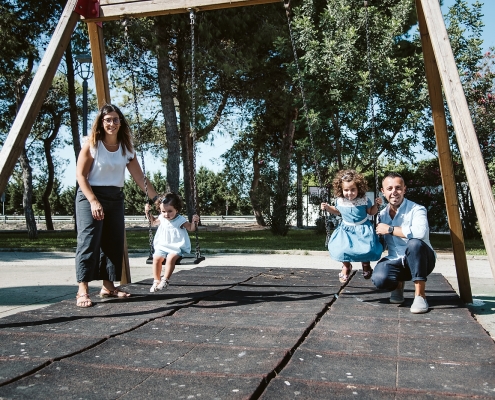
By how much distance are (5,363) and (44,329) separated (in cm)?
82

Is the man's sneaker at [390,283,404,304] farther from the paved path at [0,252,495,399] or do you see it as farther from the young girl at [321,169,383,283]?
the young girl at [321,169,383,283]

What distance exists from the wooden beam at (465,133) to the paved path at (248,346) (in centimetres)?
69

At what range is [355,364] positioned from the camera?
2.71m

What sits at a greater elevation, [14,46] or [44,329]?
[14,46]

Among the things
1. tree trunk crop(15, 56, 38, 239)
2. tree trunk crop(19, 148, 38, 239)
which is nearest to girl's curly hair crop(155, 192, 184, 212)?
tree trunk crop(19, 148, 38, 239)

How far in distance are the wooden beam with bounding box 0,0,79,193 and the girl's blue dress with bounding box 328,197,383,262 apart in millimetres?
2647

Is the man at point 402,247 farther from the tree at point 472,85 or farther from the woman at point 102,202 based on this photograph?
the tree at point 472,85

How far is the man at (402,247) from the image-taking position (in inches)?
163

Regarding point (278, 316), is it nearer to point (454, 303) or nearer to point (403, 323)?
point (403, 323)

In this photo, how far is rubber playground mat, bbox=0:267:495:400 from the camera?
2.34m

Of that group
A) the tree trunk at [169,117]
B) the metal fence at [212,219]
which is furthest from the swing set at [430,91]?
the metal fence at [212,219]

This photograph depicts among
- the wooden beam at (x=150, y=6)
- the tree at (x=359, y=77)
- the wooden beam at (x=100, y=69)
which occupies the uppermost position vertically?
the tree at (x=359, y=77)

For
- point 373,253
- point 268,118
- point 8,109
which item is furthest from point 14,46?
point 373,253

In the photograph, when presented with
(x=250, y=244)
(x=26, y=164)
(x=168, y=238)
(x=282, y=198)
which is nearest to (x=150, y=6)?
(x=168, y=238)
